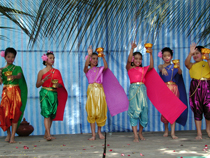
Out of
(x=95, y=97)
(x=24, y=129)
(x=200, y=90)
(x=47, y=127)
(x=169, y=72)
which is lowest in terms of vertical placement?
(x=24, y=129)

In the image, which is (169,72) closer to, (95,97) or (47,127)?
(95,97)

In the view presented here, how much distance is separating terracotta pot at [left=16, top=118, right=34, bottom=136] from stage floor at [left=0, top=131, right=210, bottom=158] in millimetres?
531

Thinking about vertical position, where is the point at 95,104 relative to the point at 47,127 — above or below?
above

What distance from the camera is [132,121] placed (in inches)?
151

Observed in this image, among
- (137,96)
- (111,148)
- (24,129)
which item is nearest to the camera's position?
(111,148)

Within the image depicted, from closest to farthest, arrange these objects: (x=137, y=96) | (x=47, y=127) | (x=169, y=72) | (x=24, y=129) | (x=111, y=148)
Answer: (x=111, y=148)
(x=137, y=96)
(x=47, y=127)
(x=169, y=72)
(x=24, y=129)

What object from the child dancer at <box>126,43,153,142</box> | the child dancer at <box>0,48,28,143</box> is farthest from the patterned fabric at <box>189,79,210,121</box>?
the child dancer at <box>0,48,28,143</box>

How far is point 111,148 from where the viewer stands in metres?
3.29

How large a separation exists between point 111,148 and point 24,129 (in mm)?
2052

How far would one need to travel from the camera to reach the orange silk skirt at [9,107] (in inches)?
153

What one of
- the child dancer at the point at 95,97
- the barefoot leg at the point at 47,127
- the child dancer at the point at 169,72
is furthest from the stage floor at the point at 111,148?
the child dancer at the point at 169,72

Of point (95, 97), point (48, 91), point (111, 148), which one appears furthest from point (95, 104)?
point (111, 148)

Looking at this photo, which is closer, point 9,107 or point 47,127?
point 9,107

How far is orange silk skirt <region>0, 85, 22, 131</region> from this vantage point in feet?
12.8
